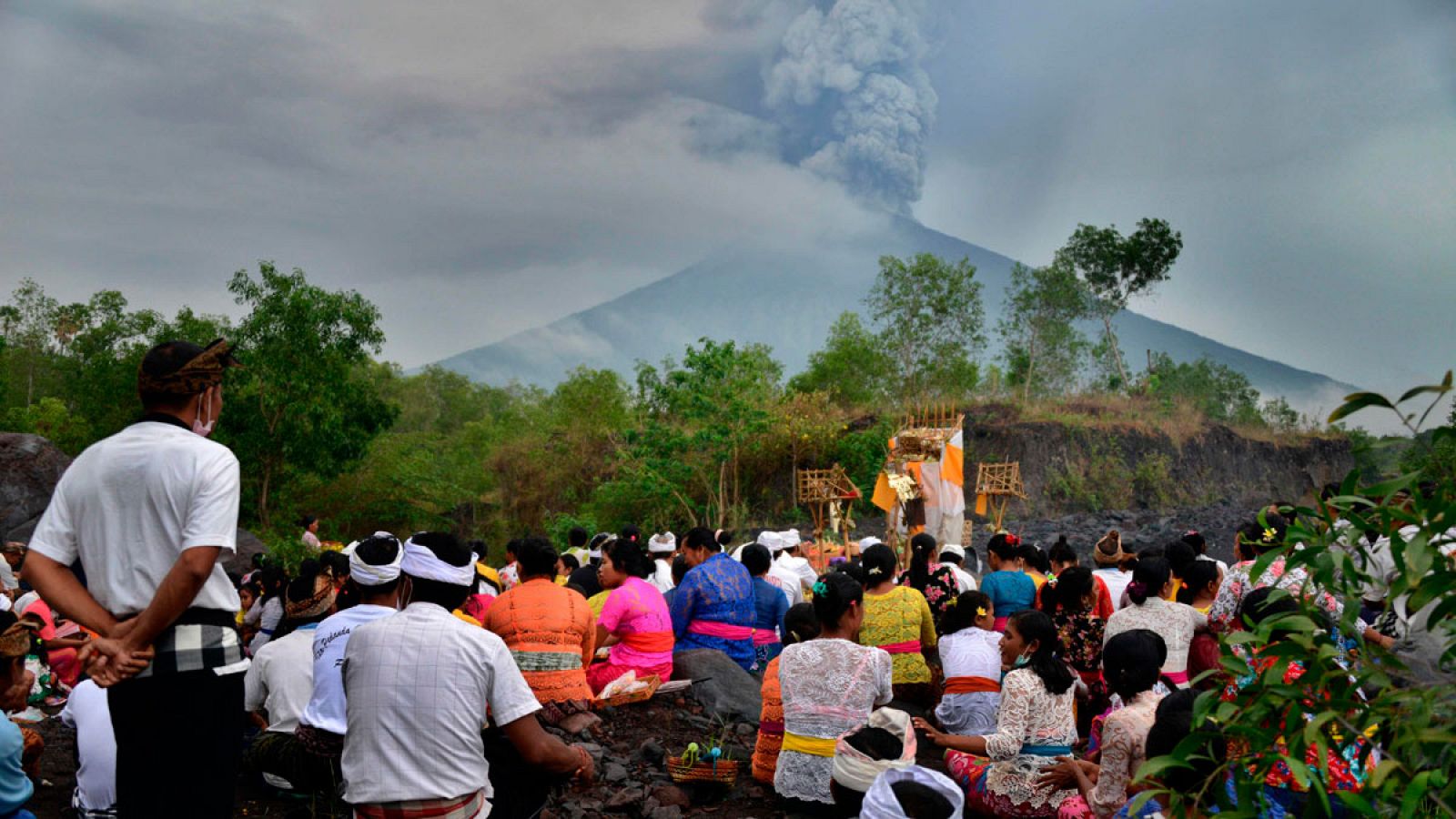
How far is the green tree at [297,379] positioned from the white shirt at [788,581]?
15.0 meters

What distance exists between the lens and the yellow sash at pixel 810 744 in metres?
4.78

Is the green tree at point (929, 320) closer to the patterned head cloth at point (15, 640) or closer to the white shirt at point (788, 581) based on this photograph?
the white shirt at point (788, 581)

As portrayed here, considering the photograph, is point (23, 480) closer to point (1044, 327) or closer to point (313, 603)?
point (313, 603)

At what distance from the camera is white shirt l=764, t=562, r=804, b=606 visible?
29.1 feet

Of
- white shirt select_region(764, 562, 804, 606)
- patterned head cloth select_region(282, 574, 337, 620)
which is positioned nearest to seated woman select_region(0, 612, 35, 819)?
patterned head cloth select_region(282, 574, 337, 620)

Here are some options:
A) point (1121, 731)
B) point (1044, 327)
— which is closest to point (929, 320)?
point (1044, 327)

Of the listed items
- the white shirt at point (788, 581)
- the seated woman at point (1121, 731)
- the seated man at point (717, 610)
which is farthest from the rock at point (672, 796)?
the white shirt at point (788, 581)

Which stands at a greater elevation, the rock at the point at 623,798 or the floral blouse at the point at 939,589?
the floral blouse at the point at 939,589

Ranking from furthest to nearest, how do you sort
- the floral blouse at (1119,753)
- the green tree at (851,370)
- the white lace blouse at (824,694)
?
the green tree at (851,370) → the white lace blouse at (824,694) → the floral blouse at (1119,753)

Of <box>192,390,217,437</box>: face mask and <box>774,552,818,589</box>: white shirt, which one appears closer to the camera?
<box>192,390,217,437</box>: face mask

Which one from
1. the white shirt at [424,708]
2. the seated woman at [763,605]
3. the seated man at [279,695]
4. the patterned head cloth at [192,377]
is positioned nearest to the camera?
the patterned head cloth at [192,377]

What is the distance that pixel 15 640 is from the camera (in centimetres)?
438

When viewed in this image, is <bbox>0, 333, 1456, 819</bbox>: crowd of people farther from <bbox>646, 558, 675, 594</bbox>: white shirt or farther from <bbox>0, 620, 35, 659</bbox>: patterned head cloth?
<bbox>646, 558, 675, 594</bbox>: white shirt

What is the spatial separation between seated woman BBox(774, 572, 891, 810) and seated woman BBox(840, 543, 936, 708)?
1.64 meters
